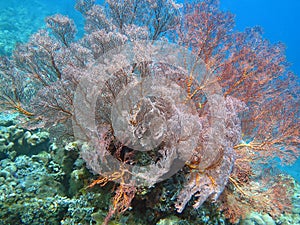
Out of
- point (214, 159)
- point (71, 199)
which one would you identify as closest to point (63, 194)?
point (71, 199)

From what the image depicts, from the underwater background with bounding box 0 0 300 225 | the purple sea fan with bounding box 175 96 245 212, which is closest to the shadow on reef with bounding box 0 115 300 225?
the underwater background with bounding box 0 0 300 225

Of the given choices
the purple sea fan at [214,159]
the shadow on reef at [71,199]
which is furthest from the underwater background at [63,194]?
the purple sea fan at [214,159]

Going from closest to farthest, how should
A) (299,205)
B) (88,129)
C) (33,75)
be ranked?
(88,129) → (33,75) → (299,205)

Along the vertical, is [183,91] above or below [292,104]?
below

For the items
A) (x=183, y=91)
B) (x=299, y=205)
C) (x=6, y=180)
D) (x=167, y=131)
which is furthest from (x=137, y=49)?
(x=299, y=205)

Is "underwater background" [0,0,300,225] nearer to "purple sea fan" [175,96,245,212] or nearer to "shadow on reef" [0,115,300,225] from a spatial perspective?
"shadow on reef" [0,115,300,225]

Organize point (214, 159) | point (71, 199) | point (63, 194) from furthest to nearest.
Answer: point (63, 194) → point (71, 199) → point (214, 159)

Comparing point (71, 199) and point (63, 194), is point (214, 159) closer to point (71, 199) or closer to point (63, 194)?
point (71, 199)

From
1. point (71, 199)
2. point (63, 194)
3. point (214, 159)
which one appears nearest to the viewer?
point (214, 159)

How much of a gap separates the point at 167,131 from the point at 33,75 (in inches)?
134

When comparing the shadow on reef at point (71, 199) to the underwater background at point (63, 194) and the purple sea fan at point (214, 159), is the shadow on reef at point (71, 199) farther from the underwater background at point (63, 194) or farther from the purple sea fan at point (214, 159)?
the purple sea fan at point (214, 159)

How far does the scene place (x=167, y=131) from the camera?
325 centimetres

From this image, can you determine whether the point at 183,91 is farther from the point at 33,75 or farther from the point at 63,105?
the point at 33,75

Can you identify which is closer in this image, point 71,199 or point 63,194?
point 71,199
